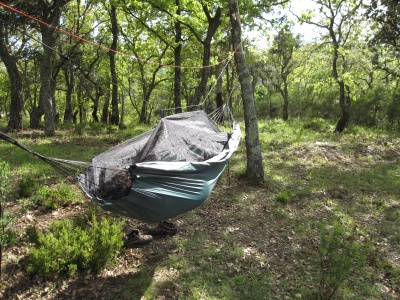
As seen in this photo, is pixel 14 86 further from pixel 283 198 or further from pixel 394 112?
pixel 394 112

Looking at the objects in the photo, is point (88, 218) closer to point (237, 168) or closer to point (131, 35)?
point (237, 168)

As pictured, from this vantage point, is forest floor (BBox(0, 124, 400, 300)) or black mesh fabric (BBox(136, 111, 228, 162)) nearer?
forest floor (BBox(0, 124, 400, 300))

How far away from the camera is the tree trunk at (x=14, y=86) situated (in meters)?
7.82

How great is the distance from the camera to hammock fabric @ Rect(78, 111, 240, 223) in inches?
108

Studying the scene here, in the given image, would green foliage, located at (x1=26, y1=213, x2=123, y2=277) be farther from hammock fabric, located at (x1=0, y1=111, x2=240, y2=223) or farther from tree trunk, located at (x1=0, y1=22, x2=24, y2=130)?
tree trunk, located at (x1=0, y1=22, x2=24, y2=130)

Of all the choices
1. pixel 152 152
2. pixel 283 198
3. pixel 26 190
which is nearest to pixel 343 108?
pixel 283 198

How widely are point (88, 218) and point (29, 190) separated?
978 millimetres

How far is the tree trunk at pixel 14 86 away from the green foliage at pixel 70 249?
20.4 feet

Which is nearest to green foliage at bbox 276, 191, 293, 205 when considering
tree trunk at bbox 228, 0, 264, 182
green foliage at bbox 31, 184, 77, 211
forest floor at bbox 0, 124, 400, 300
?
forest floor at bbox 0, 124, 400, 300

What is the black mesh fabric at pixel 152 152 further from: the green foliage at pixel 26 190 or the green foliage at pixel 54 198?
the green foliage at pixel 26 190

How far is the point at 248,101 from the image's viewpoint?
5.44 meters

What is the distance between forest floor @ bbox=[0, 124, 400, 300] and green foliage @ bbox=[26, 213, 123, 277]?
121 mm

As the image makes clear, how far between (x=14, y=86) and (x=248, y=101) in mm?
6237

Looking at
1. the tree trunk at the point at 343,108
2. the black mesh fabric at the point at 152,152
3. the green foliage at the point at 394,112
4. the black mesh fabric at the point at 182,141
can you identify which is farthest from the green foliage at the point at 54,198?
the green foliage at the point at 394,112
